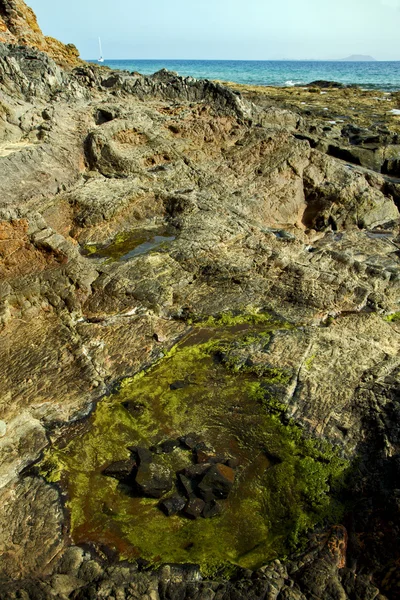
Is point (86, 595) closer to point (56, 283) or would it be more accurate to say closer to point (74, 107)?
point (56, 283)

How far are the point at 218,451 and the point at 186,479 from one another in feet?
1.96

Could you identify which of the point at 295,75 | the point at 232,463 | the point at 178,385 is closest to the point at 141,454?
the point at 232,463

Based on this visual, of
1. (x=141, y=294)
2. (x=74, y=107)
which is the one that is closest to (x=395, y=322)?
(x=141, y=294)

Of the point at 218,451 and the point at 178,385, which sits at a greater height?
the point at 178,385

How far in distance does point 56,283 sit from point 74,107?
7161 mm

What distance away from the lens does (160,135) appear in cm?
1251

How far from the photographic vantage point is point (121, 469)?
490cm

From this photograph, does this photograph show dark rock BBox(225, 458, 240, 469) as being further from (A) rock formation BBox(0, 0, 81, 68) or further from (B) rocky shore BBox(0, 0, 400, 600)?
(A) rock formation BBox(0, 0, 81, 68)

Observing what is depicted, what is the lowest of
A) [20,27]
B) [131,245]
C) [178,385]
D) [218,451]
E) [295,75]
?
[218,451]

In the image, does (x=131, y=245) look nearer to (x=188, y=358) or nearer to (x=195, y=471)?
(x=188, y=358)

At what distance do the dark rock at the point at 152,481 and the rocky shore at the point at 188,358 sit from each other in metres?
0.02

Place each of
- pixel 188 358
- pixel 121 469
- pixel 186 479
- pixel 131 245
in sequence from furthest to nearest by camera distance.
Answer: pixel 131 245 < pixel 188 358 < pixel 121 469 < pixel 186 479

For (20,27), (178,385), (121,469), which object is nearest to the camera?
(121,469)

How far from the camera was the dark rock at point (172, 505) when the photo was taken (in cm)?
451
